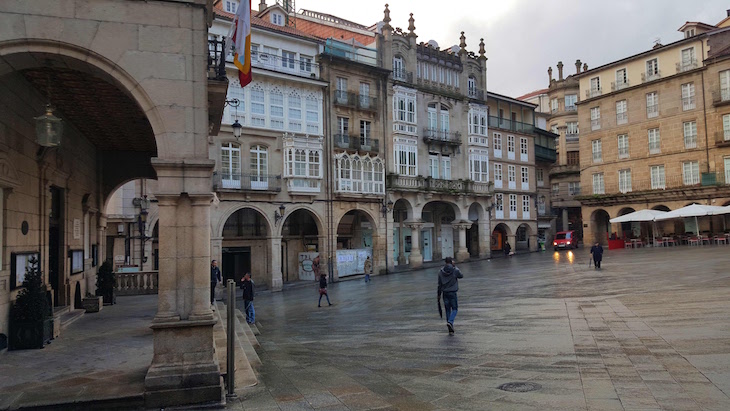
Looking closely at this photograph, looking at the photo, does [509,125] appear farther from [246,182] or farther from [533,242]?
[246,182]

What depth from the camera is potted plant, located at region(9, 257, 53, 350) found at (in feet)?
31.1

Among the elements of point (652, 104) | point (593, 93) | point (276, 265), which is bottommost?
point (276, 265)

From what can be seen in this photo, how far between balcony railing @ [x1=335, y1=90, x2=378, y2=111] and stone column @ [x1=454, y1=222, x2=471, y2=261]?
12387 mm

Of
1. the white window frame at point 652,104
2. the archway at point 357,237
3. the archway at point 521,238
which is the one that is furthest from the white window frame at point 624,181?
the archway at point 357,237

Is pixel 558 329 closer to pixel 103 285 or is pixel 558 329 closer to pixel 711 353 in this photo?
pixel 711 353

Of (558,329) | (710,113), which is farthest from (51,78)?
(710,113)

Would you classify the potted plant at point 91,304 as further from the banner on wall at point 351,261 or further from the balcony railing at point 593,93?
the balcony railing at point 593,93

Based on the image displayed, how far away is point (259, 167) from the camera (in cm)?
3116

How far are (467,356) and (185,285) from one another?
5.06 meters

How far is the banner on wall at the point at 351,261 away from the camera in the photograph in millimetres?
34375

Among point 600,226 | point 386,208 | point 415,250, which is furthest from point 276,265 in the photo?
point 600,226

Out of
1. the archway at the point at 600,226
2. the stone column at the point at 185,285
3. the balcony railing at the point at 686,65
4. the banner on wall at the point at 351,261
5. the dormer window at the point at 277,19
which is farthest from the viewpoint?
the archway at the point at 600,226

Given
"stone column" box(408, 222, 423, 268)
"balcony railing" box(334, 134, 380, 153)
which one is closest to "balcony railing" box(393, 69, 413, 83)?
"balcony railing" box(334, 134, 380, 153)

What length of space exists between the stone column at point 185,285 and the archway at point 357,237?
2749 centimetres
